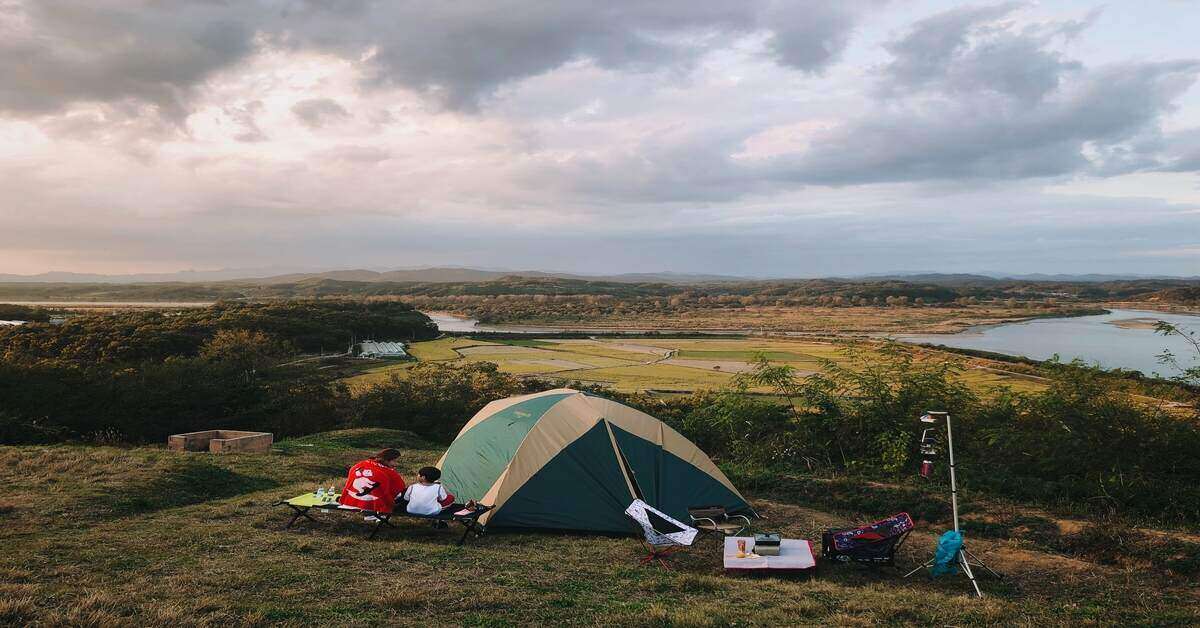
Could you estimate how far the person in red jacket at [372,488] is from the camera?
9.16 metres

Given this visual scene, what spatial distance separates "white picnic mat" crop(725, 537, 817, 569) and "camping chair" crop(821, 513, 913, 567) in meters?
0.38

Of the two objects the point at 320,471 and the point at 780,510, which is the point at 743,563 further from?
the point at 320,471

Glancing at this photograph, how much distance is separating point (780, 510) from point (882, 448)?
3.72 meters

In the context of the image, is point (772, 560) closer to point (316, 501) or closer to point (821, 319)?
point (316, 501)

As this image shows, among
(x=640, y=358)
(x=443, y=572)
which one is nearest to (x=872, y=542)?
(x=443, y=572)

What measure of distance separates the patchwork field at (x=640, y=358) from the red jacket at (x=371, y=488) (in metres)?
24.5

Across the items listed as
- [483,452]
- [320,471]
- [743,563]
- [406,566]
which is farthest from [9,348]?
[743,563]

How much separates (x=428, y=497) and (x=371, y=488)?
2.67ft

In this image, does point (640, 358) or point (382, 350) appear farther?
point (382, 350)

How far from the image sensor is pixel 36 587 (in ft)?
18.7

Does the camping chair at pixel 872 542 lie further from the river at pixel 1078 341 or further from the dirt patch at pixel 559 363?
the dirt patch at pixel 559 363

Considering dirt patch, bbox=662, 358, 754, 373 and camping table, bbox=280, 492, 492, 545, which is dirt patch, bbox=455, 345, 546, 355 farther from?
camping table, bbox=280, 492, 492, 545

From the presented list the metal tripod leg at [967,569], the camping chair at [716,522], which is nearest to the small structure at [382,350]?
the camping chair at [716,522]

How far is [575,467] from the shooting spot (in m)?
10.4
